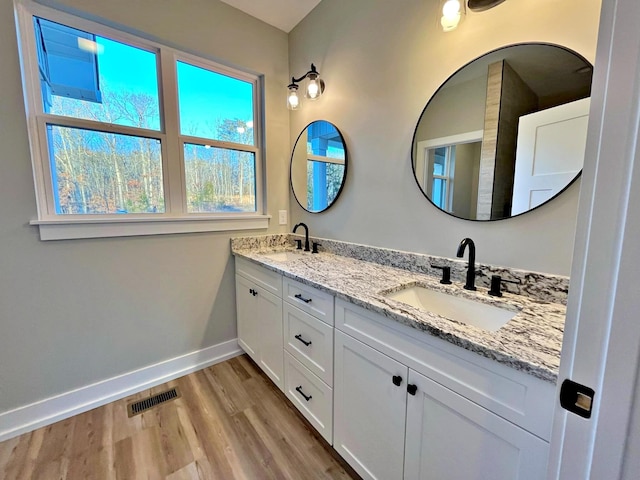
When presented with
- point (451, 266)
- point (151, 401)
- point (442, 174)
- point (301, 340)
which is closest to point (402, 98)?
point (442, 174)

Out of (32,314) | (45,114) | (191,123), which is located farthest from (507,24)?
(32,314)

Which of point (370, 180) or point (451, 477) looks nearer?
point (451, 477)

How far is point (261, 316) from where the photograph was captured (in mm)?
1842

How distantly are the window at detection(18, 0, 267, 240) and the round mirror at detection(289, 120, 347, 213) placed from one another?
0.44m

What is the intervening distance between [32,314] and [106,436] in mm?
812

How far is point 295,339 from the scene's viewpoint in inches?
59.2

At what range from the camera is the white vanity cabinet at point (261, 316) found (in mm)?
1664

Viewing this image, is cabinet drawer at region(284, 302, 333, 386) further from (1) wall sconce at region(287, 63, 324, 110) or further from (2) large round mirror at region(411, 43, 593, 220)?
(1) wall sconce at region(287, 63, 324, 110)

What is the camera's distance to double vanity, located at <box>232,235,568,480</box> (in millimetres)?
704

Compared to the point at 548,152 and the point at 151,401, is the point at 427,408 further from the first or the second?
the point at 151,401

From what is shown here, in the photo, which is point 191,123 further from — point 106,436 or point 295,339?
point 106,436

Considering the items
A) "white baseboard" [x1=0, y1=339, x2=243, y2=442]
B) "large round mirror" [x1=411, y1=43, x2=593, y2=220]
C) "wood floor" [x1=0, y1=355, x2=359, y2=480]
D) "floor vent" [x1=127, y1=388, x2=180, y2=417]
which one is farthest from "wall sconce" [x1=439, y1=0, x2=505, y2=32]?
"floor vent" [x1=127, y1=388, x2=180, y2=417]

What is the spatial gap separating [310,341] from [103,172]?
1.67 meters

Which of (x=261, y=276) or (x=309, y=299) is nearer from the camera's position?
(x=309, y=299)
